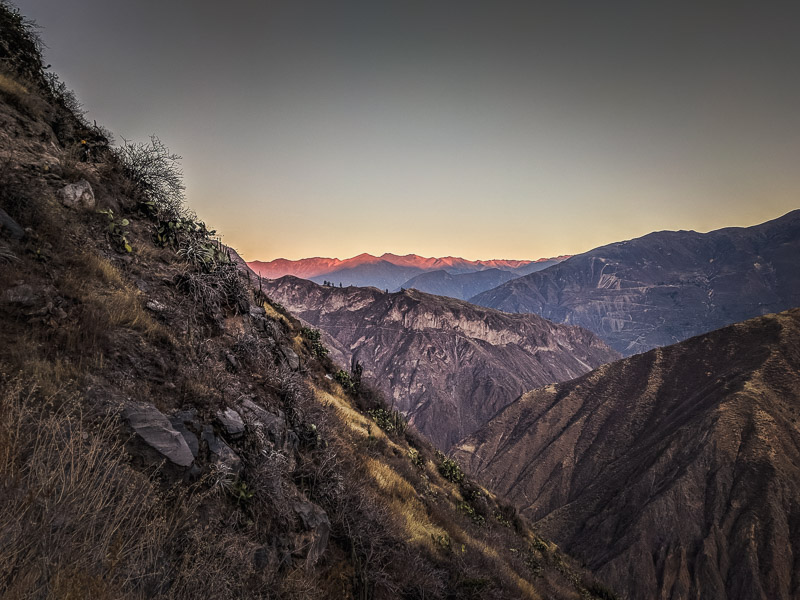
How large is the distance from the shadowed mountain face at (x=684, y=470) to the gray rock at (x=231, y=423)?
60.7 metres

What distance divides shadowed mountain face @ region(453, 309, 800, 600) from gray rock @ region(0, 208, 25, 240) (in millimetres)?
63298

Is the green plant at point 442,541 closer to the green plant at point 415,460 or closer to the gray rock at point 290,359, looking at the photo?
the gray rock at point 290,359

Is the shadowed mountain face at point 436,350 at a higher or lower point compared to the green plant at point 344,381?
Result: lower

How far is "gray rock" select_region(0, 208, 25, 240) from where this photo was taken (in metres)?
4.45

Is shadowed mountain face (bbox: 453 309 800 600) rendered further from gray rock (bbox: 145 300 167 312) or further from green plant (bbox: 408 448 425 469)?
gray rock (bbox: 145 300 167 312)

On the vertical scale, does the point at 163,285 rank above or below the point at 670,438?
above

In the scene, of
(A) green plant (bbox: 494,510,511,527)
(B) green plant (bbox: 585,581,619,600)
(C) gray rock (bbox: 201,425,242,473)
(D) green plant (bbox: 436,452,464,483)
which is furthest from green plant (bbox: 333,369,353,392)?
(B) green plant (bbox: 585,581,619,600)

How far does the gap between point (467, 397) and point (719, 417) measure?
96.1m

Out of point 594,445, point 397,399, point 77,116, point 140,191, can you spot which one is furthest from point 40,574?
point 397,399

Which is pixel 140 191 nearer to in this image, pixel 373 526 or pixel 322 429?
pixel 322 429

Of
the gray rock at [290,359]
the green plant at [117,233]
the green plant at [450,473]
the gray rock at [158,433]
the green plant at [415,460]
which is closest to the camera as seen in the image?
the gray rock at [158,433]

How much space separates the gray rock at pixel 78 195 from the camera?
5.79 meters

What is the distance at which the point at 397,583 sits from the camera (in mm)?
4547

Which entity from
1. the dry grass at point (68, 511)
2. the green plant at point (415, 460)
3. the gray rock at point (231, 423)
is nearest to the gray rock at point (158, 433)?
the dry grass at point (68, 511)
